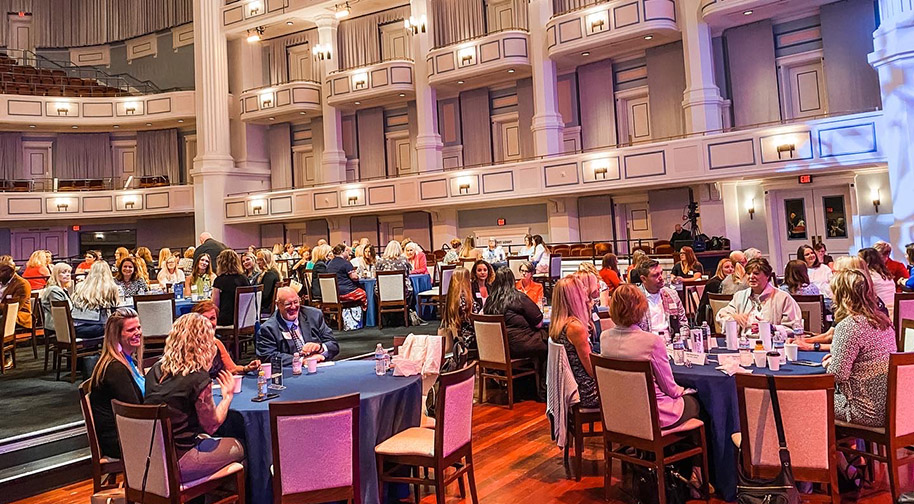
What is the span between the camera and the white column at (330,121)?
636 inches

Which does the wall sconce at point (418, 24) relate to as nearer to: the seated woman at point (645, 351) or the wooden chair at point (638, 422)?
the seated woman at point (645, 351)

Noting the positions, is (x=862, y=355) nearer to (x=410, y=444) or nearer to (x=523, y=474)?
(x=523, y=474)

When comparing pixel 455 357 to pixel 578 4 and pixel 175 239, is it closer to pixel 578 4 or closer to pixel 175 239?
pixel 578 4

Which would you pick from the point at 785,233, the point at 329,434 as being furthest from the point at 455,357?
the point at 785,233

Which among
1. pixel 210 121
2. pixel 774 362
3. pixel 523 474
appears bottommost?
pixel 523 474

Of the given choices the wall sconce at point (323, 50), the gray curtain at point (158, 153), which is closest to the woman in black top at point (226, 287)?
the wall sconce at point (323, 50)

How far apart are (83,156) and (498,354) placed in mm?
18402

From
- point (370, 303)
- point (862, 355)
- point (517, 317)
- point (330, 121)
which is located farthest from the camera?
point (330, 121)

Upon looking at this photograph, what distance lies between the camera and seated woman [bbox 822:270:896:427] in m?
2.94

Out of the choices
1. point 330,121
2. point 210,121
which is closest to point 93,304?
point 330,121

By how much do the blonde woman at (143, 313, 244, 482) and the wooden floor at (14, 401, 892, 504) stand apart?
1258 millimetres

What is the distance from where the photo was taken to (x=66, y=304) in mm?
5660

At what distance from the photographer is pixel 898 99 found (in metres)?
8.80

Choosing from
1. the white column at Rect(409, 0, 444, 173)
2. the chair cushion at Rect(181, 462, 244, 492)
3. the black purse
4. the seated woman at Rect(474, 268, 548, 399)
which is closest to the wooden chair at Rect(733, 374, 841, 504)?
the black purse
